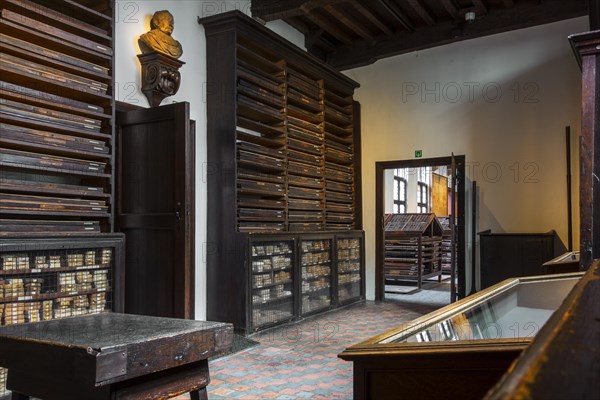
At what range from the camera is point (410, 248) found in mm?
9320

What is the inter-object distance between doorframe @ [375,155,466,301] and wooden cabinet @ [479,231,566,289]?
0.41m

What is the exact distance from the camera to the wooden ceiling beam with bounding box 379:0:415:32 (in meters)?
6.13

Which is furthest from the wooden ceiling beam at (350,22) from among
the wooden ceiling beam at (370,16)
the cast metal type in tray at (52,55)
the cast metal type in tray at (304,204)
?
the cast metal type in tray at (52,55)

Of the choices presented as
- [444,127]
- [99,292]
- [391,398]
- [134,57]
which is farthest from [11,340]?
[444,127]

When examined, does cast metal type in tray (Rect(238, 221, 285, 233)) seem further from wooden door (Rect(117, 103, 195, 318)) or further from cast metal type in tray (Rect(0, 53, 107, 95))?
cast metal type in tray (Rect(0, 53, 107, 95))

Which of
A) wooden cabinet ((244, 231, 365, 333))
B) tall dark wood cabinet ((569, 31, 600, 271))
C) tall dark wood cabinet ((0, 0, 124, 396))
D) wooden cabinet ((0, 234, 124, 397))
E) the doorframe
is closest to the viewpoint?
tall dark wood cabinet ((569, 31, 600, 271))

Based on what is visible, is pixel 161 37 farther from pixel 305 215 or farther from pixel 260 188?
pixel 305 215

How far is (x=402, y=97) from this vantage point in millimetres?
7336

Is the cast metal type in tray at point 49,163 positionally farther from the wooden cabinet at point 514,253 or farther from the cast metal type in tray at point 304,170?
the wooden cabinet at point 514,253

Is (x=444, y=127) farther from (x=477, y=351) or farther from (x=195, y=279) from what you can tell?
(x=477, y=351)

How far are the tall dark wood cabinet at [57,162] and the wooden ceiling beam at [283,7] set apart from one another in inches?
87.0

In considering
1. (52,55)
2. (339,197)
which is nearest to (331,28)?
(339,197)

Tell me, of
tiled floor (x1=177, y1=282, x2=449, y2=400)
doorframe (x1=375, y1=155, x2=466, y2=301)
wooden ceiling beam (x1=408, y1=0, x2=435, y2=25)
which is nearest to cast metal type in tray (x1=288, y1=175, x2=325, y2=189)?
doorframe (x1=375, y1=155, x2=466, y2=301)

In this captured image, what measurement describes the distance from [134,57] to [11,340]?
3.25m
